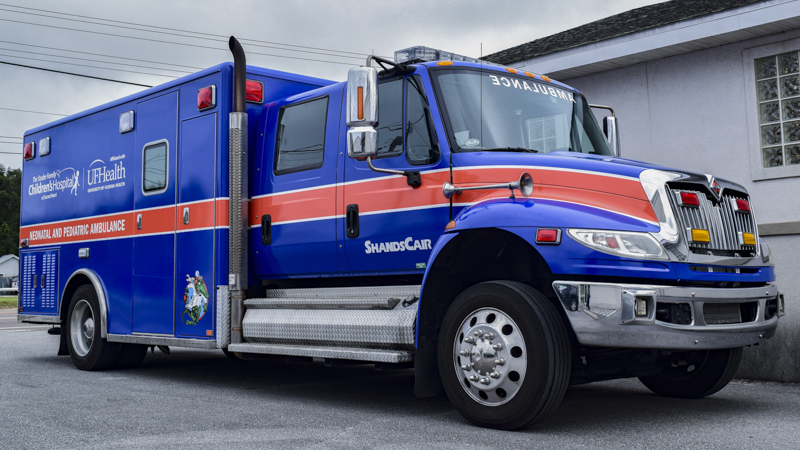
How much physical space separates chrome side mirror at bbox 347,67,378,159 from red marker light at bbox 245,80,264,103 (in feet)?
7.80

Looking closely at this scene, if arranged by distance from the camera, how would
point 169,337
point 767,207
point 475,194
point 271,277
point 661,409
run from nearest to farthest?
point 475,194 < point 661,409 < point 271,277 < point 169,337 < point 767,207

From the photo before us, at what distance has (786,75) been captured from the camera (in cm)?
893

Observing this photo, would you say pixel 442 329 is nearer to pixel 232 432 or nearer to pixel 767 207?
pixel 232 432

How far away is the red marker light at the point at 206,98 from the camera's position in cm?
771

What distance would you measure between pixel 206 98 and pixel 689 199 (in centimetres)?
479

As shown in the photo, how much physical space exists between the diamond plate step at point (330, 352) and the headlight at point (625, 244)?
1.68 m

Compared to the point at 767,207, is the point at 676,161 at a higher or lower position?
higher

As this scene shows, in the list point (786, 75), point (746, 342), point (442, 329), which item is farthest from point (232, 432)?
point (786, 75)

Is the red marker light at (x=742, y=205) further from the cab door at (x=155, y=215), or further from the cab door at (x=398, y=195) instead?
the cab door at (x=155, y=215)

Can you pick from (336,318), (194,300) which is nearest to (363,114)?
(336,318)

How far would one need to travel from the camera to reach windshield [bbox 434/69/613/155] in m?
5.90

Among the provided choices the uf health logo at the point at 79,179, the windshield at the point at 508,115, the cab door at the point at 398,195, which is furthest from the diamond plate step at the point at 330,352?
the uf health logo at the point at 79,179

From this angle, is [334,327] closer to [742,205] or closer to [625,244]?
[625,244]

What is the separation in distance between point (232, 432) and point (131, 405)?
172cm
